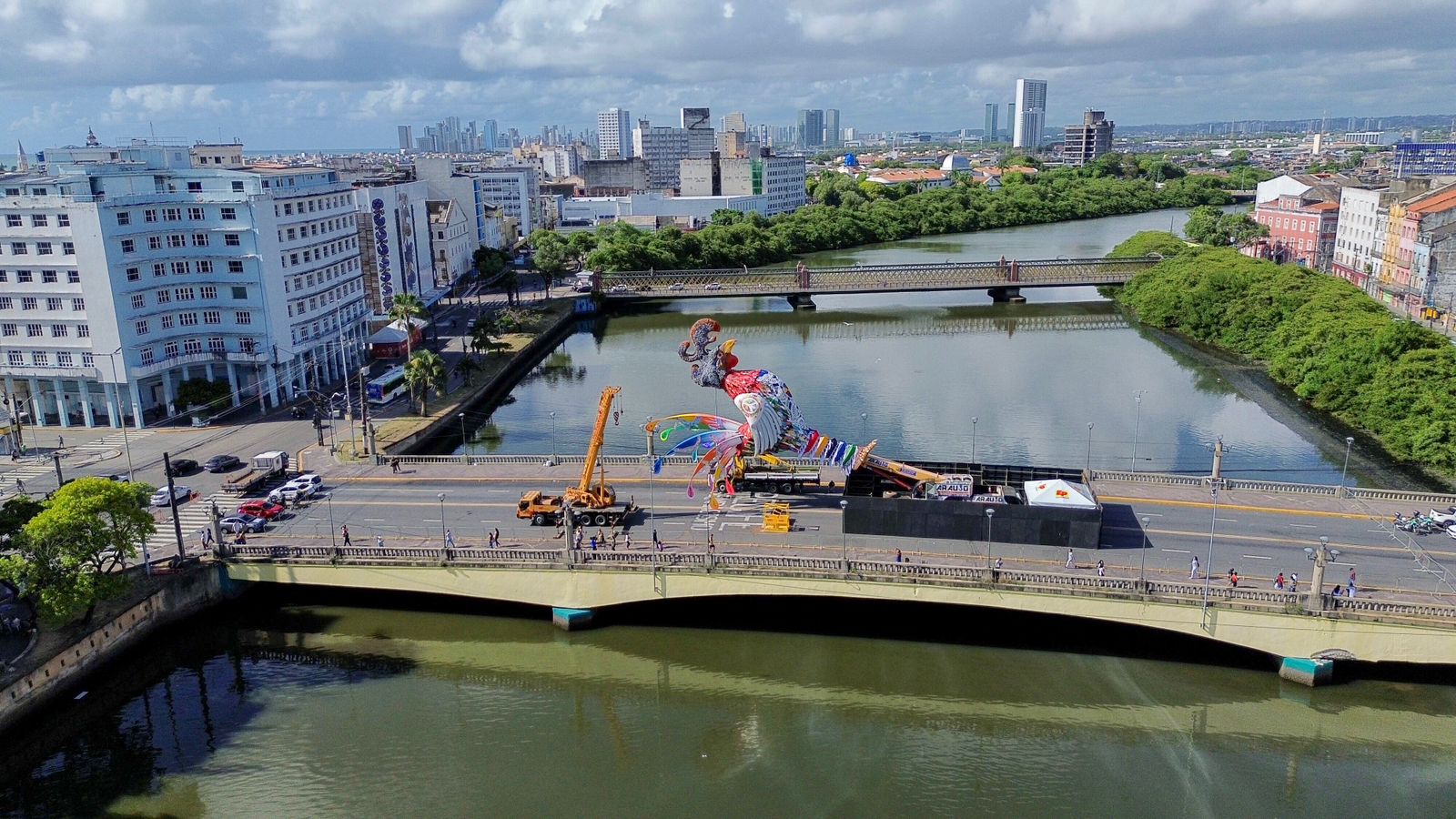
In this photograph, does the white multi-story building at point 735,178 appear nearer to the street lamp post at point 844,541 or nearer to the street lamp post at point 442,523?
the street lamp post at point 442,523

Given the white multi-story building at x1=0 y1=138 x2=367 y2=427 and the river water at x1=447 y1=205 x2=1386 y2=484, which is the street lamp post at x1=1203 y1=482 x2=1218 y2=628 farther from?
the white multi-story building at x1=0 y1=138 x2=367 y2=427

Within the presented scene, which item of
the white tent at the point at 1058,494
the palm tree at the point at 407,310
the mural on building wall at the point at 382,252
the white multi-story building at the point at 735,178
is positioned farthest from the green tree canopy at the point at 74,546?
the white multi-story building at the point at 735,178

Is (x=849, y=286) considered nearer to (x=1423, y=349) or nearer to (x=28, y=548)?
(x=1423, y=349)

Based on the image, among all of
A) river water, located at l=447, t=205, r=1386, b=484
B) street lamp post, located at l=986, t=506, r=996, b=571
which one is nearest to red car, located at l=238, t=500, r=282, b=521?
river water, located at l=447, t=205, r=1386, b=484

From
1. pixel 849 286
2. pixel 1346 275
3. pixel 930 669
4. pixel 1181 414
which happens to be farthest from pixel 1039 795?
pixel 1346 275

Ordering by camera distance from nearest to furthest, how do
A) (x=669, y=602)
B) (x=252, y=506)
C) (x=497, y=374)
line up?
(x=669, y=602), (x=252, y=506), (x=497, y=374)

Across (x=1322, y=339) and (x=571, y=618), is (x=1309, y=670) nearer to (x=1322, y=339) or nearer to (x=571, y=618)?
(x=571, y=618)

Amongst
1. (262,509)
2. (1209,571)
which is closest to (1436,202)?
(1209,571)
